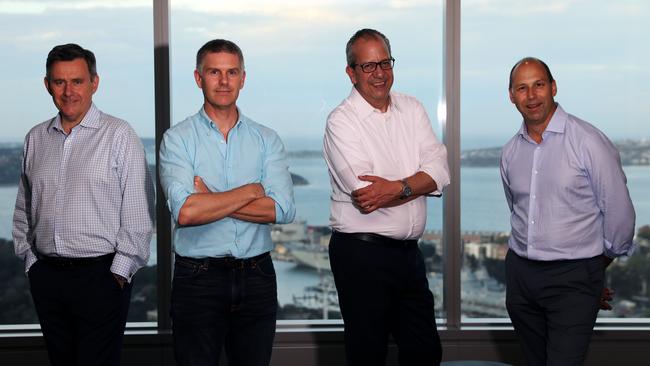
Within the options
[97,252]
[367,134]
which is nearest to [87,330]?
[97,252]

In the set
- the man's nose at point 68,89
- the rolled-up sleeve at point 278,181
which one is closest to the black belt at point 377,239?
the rolled-up sleeve at point 278,181

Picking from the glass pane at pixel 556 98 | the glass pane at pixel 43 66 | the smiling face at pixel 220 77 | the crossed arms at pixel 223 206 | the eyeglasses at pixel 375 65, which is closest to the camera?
the crossed arms at pixel 223 206

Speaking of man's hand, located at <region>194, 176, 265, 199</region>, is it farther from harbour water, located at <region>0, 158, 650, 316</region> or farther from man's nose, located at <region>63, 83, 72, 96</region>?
harbour water, located at <region>0, 158, 650, 316</region>

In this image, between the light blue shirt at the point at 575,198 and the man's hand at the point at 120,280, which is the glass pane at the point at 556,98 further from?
the man's hand at the point at 120,280

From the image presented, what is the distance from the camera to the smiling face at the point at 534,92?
11.1 feet

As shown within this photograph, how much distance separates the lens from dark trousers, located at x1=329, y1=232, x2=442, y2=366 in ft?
11.5

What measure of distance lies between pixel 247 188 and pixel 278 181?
0.16m

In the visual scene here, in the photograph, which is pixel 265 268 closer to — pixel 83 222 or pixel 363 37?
pixel 83 222

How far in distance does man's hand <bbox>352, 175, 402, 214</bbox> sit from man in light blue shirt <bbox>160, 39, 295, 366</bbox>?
277mm

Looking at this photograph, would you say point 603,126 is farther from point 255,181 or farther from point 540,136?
point 255,181

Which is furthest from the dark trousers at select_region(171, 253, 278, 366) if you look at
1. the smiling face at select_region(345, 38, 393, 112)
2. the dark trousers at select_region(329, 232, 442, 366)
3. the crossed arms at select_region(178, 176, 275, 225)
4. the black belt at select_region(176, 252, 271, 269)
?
the smiling face at select_region(345, 38, 393, 112)

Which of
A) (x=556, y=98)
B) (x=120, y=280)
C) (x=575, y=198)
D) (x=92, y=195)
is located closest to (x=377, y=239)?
(x=575, y=198)

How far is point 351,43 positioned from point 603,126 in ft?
5.60

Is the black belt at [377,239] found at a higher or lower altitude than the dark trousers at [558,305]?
higher
